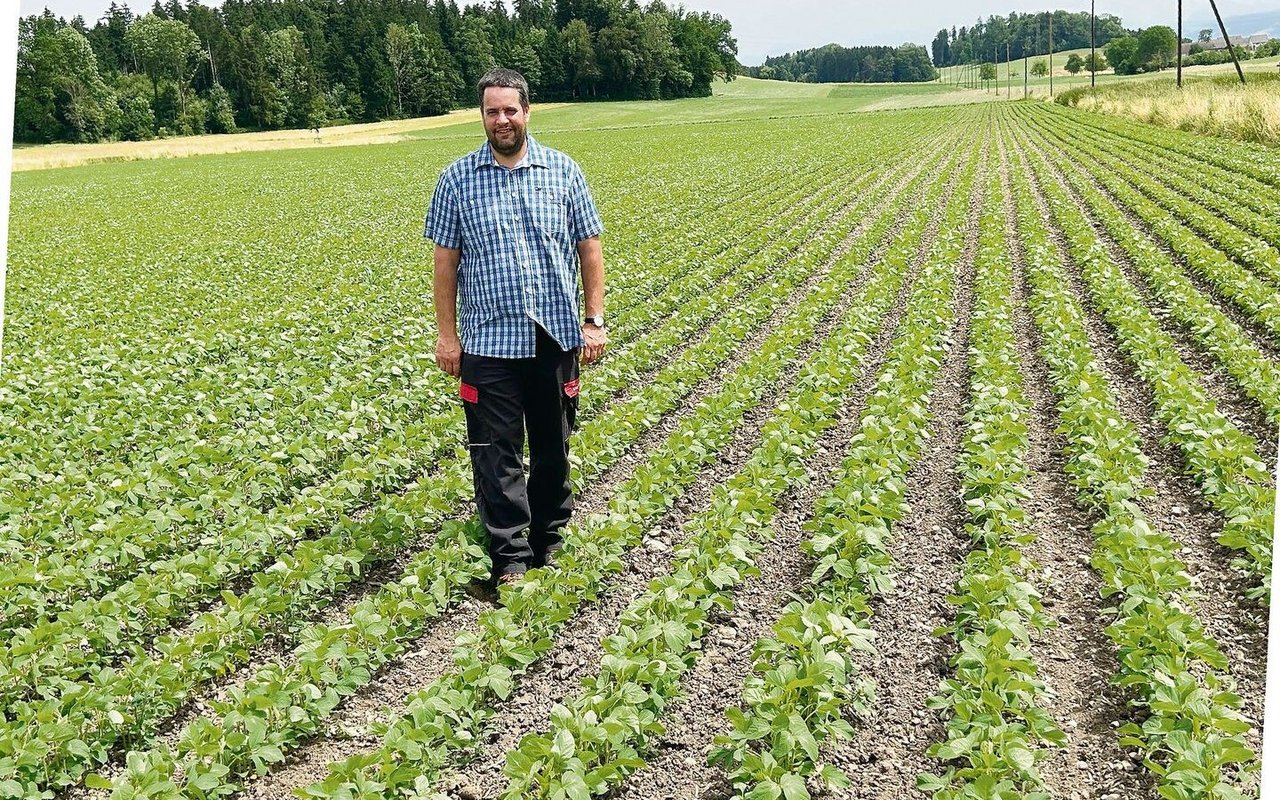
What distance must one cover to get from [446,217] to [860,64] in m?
92.3

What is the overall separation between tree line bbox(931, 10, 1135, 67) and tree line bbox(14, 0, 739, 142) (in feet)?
57.9

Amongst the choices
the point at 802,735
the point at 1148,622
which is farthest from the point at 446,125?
the point at 802,735

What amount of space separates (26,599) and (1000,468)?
5.47 metres

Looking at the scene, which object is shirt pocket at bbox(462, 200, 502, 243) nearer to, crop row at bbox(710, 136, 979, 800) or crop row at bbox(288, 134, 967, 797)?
crop row at bbox(288, 134, 967, 797)

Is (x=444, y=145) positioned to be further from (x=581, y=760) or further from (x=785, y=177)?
(x=581, y=760)

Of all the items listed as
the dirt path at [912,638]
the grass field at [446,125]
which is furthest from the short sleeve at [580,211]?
the grass field at [446,125]

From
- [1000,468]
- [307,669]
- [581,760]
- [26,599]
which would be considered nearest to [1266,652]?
[1000,468]

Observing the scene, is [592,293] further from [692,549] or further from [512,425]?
[692,549]

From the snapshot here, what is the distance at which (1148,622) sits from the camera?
4207 millimetres

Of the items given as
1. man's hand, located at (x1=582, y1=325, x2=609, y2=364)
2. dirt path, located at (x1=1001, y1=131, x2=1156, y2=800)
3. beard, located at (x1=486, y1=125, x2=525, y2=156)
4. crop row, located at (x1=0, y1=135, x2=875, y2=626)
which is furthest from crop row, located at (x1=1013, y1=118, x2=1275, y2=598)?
crop row, located at (x1=0, y1=135, x2=875, y2=626)

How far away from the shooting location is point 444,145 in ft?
180

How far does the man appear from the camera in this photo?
496 cm

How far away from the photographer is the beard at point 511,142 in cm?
479

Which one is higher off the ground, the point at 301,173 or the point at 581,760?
the point at 301,173
